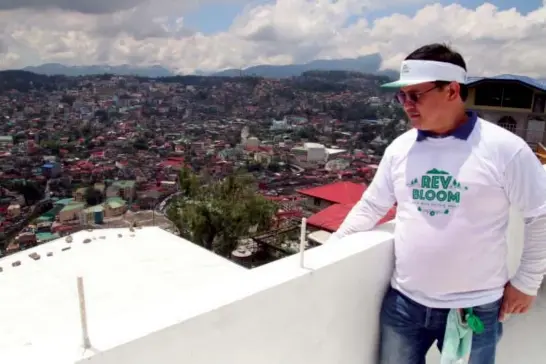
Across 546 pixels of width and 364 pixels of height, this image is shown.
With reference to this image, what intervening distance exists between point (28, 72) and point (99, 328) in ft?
A: 207

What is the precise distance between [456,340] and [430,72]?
0.65 metres

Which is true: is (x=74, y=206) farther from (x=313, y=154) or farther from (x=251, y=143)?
(x=251, y=143)

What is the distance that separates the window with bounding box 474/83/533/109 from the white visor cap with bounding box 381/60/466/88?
11.3 meters

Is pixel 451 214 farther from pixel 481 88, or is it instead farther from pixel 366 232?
pixel 481 88

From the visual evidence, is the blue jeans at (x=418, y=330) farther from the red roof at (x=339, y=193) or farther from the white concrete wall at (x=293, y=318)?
the red roof at (x=339, y=193)

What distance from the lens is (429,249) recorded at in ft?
3.39

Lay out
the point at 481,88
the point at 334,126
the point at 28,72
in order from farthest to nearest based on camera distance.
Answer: the point at 28,72, the point at 334,126, the point at 481,88

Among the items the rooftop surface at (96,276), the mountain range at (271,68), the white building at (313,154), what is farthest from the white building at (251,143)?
the mountain range at (271,68)

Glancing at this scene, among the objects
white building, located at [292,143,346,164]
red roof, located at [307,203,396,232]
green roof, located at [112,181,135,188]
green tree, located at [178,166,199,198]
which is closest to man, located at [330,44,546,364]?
red roof, located at [307,203,396,232]

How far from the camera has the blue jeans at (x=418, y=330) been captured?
1.07 m

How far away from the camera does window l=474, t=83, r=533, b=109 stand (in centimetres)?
1103

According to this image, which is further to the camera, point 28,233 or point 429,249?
point 28,233

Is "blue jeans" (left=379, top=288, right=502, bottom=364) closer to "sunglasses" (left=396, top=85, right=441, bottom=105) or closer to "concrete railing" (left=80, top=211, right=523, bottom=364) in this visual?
"concrete railing" (left=80, top=211, right=523, bottom=364)

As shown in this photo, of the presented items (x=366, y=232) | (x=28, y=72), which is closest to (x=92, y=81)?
(x=28, y=72)
